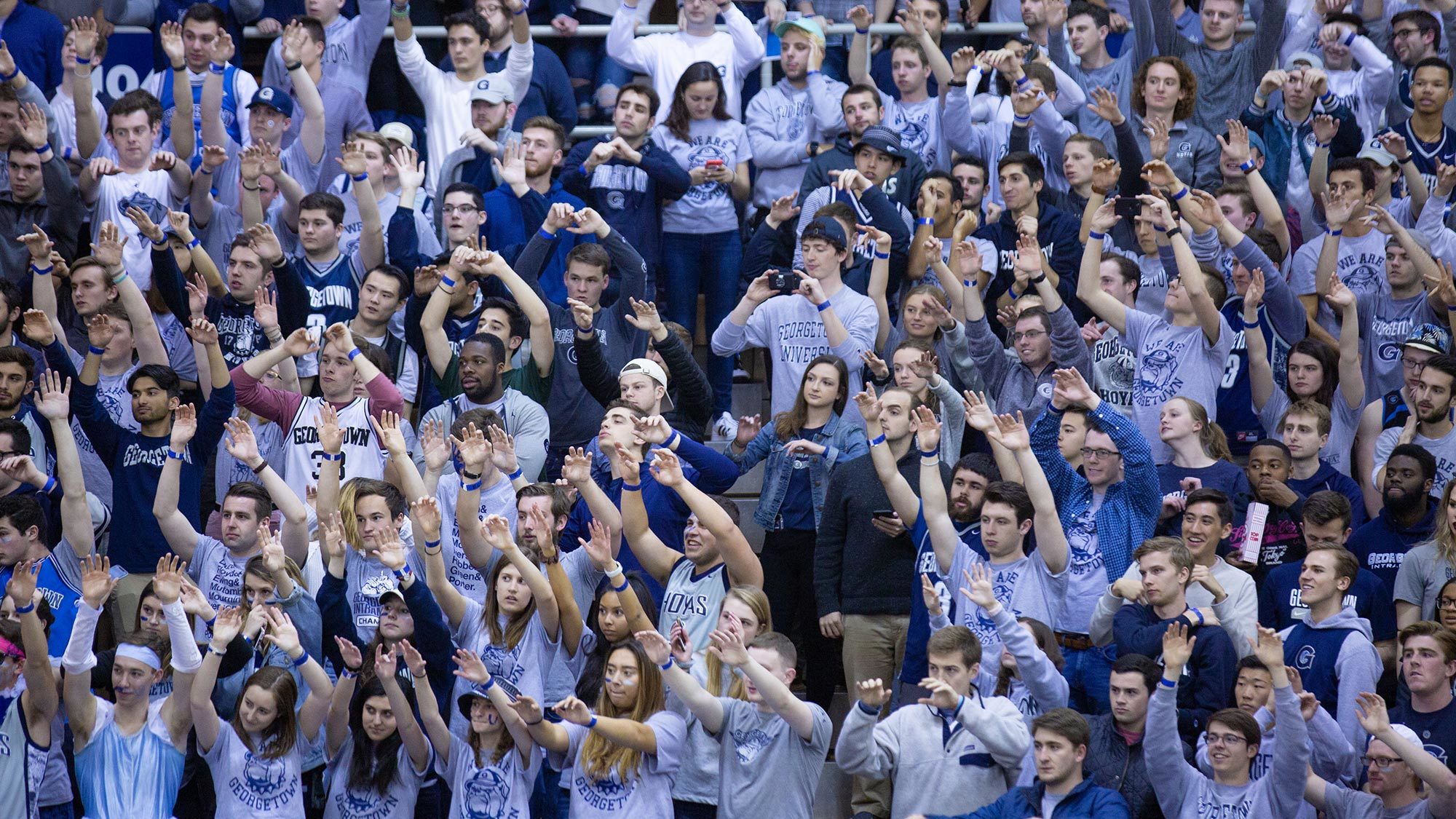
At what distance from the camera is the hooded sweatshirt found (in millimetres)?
6840

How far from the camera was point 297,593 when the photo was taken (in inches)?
276

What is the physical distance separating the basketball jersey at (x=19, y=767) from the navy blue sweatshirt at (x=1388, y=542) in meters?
5.54

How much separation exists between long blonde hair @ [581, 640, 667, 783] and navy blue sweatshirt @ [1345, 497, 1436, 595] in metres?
3.31

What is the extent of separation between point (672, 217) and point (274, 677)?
408cm

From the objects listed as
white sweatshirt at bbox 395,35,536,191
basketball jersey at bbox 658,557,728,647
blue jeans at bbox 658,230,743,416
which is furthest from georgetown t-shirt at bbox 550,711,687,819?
white sweatshirt at bbox 395,35,536,191

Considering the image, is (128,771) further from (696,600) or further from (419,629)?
(696,600)

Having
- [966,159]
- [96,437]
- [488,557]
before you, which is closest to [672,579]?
[488,557]

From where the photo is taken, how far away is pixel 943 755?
6.51 meters

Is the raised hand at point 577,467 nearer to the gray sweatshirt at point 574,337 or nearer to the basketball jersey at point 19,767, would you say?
the gray sweatshirt at point 574,337

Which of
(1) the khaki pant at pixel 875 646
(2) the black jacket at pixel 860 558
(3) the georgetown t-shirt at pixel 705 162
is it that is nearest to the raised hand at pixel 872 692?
(1) the khaki pant at pixel 875 646

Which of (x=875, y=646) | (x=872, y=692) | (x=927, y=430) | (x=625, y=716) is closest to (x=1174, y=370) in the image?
(x=927, y=430)

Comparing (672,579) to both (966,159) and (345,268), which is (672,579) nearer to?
(345,268)

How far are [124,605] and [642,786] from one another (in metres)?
2.75

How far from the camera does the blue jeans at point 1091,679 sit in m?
6.80
